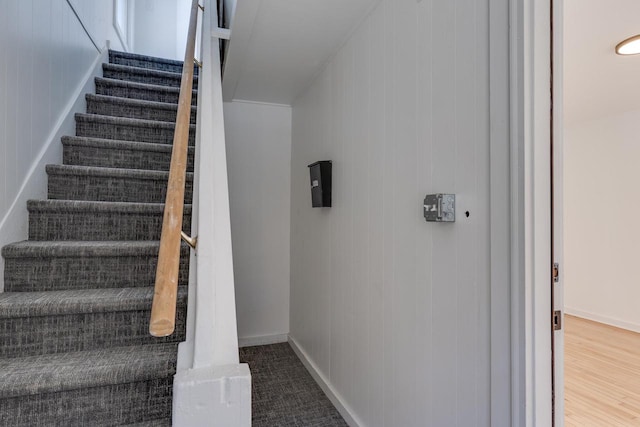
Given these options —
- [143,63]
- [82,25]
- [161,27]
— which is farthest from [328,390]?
[161,27]

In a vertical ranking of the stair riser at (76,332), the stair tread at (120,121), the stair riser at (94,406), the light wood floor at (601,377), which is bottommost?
the light wood floor at (601,377)

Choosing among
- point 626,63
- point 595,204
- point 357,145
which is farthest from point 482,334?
point 595,204

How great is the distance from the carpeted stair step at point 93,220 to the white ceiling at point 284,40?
99cm

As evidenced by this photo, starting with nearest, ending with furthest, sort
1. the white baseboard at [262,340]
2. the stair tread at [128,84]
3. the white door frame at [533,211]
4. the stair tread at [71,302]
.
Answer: the white door frame at [533,211] → the stair tread at [71,302] → the stair tread at [128,84] → the white baseboard at [262,340]

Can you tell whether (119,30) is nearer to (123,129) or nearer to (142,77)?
(142,77)

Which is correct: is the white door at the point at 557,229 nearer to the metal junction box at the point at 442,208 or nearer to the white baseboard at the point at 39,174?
the metal junction box at the point at 442,208

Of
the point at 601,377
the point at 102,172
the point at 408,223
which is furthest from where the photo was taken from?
the point at 601,377

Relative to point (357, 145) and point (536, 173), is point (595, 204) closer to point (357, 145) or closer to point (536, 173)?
point (357, 145)

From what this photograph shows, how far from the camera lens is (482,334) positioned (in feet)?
3.35

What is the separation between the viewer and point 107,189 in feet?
6.30

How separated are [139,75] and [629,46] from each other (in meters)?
3.38

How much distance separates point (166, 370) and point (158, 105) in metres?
1.96

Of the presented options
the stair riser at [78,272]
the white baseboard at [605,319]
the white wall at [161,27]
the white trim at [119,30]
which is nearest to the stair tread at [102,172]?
the stair riser at [78,272]

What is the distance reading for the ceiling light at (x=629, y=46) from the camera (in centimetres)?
204
